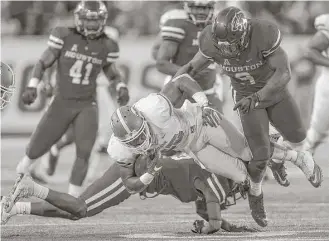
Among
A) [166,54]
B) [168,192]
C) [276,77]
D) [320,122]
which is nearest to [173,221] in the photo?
[168,192]

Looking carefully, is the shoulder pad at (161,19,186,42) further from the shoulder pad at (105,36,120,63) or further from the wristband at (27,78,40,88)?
the wristband at (27,78,40,88)

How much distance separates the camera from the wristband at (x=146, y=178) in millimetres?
6820

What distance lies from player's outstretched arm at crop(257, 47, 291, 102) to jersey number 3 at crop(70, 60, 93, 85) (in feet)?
7.87

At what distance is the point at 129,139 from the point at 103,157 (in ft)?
19.8

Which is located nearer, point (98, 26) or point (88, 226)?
point (88, 226)

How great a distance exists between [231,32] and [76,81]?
250 centimetres

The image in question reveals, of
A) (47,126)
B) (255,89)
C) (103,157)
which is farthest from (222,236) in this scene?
(103,157)

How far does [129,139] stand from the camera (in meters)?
6.74

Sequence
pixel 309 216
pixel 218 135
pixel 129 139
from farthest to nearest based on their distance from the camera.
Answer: pixel 309 216, pixel 218 135, pixel 129 139

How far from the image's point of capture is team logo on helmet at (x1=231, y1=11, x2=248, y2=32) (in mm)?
7148

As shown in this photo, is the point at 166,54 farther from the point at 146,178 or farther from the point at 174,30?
the point at 146,178

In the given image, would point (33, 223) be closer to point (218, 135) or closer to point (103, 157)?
point (218, 135)

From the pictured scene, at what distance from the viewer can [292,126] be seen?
7.75 meters

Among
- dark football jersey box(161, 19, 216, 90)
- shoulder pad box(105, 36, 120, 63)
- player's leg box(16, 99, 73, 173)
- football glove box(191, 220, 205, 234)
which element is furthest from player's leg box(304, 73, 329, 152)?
football glove box(191, 220, 205, 234)
